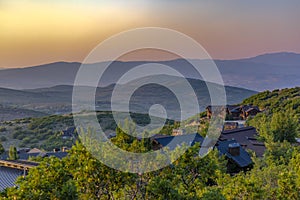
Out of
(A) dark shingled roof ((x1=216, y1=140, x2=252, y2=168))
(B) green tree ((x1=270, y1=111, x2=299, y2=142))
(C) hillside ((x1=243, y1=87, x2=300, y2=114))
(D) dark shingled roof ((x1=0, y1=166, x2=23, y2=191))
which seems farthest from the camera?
(C) hillside ((x1=243, y1=87, x2=300, y2=114))

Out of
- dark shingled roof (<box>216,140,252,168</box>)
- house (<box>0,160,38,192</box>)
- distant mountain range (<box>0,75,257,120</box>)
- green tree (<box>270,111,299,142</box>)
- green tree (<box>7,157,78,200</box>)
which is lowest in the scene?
dark shingled roof (<box>216,140,252,168</box>)

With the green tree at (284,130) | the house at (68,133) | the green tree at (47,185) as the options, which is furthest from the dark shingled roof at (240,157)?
the house at (68,133)

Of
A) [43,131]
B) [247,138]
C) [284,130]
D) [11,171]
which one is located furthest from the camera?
[43,131]

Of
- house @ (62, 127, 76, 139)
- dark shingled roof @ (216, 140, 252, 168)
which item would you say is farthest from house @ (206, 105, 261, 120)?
dark shingled roof @ (216, 140, 252, 168)

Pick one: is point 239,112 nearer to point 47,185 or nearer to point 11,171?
point 11,171

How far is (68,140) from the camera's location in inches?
1615

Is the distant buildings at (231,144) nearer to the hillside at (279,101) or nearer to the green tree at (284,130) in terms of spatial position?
the green tree at (284,130)

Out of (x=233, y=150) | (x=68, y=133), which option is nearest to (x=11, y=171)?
(x=233, y=150)

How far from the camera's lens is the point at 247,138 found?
27.8 meters

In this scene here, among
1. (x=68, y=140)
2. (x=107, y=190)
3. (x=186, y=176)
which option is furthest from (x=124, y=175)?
(x=68, y=140)

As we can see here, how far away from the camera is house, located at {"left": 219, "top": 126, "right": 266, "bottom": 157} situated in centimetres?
2391

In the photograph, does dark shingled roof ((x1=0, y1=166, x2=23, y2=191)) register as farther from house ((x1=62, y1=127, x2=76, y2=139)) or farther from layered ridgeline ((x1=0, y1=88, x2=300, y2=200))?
house ((x1=62, y1=127, x2=76, y2=139))

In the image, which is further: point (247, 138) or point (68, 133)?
point (68, 133)

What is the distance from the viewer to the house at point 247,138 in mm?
23906
